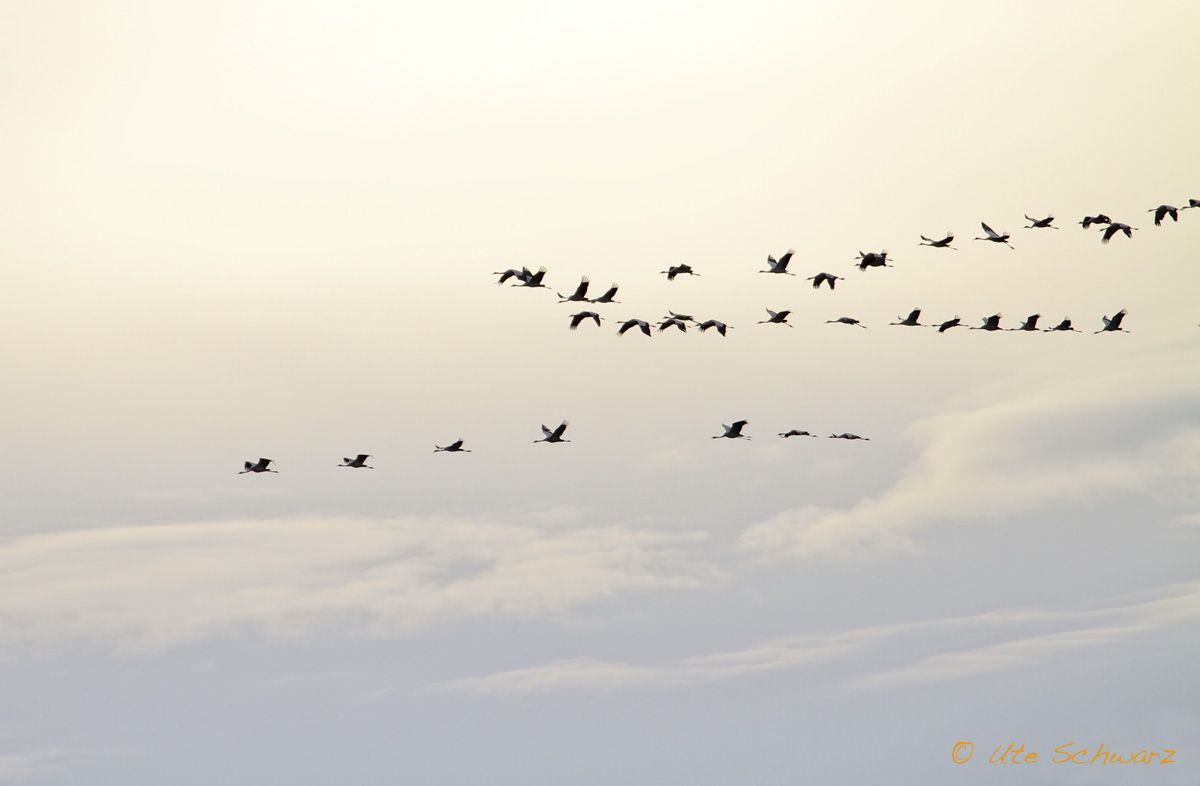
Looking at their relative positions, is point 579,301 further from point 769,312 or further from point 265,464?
point 265,464

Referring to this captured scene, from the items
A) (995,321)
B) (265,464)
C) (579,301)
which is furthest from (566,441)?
(995,321)

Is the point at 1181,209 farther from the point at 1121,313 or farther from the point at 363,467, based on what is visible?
the point at 363,467

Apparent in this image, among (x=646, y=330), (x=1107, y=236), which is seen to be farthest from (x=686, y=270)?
(x=1107, y=236)

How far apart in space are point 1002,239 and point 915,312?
10632 millimetres

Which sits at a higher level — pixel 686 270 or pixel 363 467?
pixel 686 270

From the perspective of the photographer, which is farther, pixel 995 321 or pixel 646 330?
pixel 995 321

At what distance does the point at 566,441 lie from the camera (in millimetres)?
171250

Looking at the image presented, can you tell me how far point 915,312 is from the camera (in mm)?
172375

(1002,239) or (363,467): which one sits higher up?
(1002,239)

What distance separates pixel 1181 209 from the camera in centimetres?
15700

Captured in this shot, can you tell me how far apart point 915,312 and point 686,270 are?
21.1 m

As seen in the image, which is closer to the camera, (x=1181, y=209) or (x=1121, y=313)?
(x=1181, y=209)

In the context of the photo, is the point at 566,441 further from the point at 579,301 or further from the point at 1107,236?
the point at 1107,236

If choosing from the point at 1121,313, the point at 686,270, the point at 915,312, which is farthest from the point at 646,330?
the point at 1121,313
